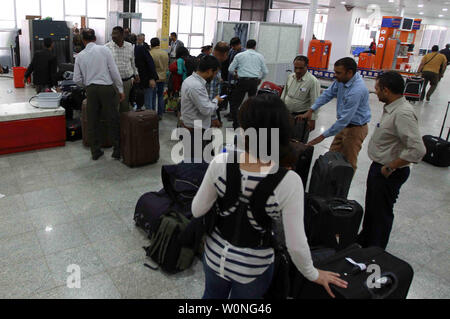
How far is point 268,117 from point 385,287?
136 centimetres

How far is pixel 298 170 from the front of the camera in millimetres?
4164

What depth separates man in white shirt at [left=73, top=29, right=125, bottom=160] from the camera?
4539mm

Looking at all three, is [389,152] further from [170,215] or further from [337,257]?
[170,215]

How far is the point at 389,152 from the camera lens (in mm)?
2857

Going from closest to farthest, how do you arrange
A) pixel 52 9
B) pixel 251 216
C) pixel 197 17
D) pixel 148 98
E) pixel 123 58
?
pixel 251 216, pixel 123 58, pixel 148 98, pixel 52 9, pixel 197 17

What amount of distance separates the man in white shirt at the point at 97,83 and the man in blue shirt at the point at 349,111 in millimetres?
2621

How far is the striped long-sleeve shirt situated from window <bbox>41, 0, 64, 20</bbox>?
14448mm

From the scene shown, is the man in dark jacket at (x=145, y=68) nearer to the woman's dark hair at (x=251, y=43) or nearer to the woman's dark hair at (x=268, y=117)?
the woman's dark hair at (x=251, y=43)

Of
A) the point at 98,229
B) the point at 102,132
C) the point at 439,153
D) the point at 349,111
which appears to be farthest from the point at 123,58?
the point at 439,153

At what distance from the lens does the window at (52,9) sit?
13273mm

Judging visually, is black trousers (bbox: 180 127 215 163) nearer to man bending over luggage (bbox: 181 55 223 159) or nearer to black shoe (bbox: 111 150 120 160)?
man bending over luggage (bbox: 181 55 223 159)

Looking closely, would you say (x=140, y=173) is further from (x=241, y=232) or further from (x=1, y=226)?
(x=241, y=232)

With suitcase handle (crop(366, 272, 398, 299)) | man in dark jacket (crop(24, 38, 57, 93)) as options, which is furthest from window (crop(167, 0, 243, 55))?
suitcase handle (crop(366, 272, 398, 299))
